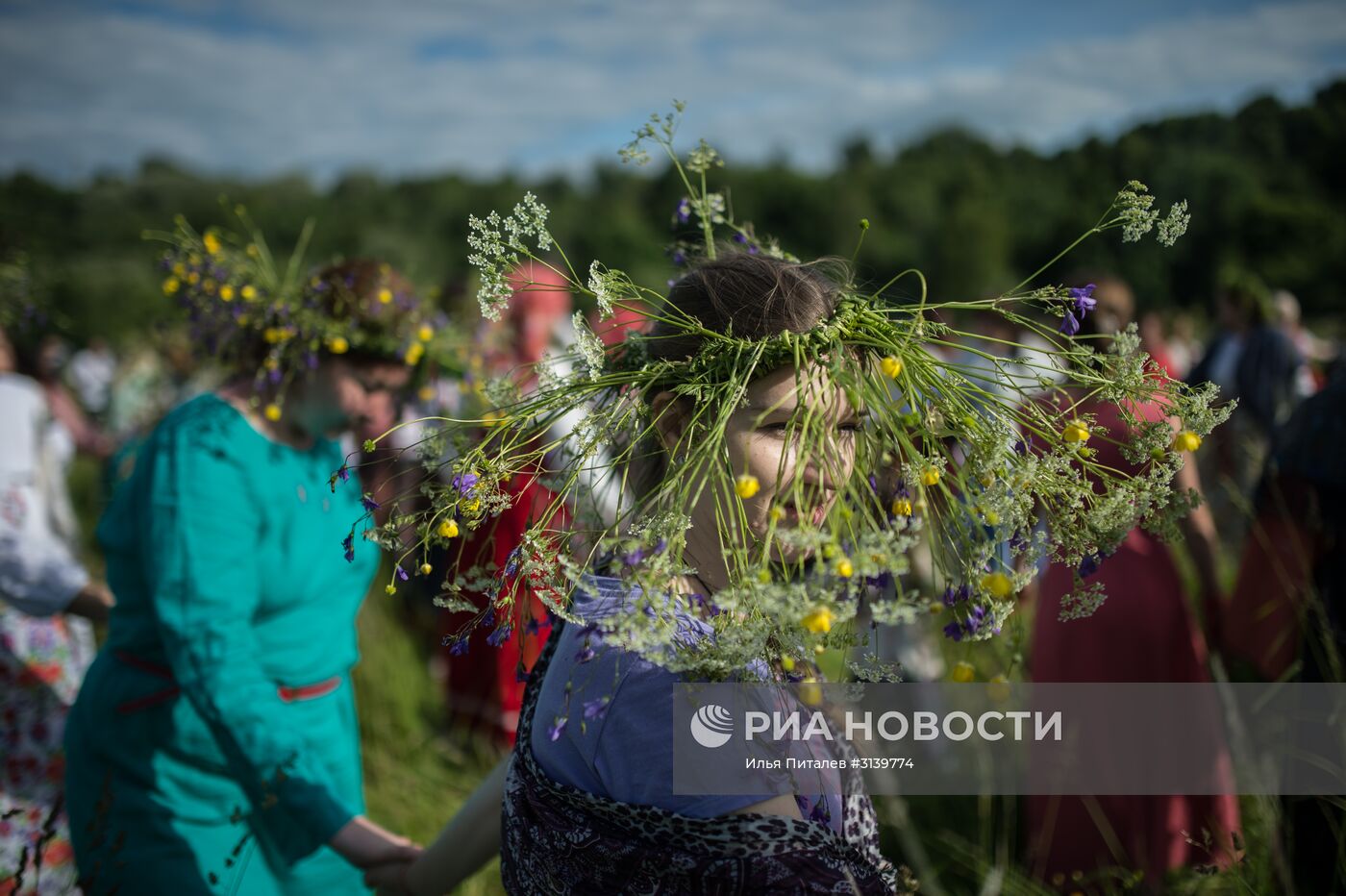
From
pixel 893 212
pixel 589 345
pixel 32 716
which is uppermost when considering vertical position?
pixel 893 212

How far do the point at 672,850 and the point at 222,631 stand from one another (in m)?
1.17

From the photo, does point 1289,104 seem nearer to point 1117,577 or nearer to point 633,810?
point 1117,577

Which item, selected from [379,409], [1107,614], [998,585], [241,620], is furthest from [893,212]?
[998,585]

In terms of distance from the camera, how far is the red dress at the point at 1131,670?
2.96 metres

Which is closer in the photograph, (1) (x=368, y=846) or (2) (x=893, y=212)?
(1) (x=368, y=846)

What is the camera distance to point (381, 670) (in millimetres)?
4605

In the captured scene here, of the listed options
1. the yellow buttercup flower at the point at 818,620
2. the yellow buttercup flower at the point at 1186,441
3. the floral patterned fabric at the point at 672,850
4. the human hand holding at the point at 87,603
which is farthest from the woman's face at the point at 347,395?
the yellow buttercup flower at the point at 1186,441

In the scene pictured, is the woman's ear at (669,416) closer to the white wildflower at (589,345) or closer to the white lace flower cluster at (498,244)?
the white wildflower at (589,345)

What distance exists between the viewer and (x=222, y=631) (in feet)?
5.82

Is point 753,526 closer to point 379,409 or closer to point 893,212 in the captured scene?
point 379,409

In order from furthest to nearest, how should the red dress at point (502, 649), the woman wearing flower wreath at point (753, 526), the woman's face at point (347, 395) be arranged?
the red dress at point (502, 649), the woman's face at point (347, 395), the woman wearing flower wreath at point (753, 526)

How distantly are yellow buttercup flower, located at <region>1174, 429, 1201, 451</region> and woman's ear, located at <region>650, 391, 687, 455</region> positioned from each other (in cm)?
63

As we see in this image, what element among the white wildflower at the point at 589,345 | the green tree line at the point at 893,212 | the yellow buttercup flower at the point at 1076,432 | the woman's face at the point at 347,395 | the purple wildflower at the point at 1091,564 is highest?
the green tree line at the point at 893,212

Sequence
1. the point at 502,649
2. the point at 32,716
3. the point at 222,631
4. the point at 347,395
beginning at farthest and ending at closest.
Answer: the point at 502,649 < the point at 32,716 < the point at 347,395 < the point at 222,631
